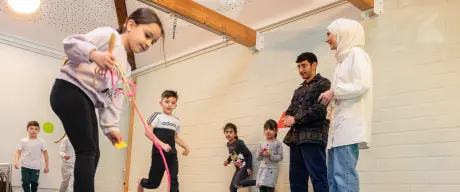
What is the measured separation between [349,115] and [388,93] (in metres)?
1.20

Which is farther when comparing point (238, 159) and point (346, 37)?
point (238, 159)

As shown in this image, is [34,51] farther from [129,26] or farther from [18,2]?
[129,26]

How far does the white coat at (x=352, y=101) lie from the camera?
2.31m

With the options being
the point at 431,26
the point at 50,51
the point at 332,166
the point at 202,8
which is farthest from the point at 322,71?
the point at 50,51

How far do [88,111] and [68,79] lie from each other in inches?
5.8

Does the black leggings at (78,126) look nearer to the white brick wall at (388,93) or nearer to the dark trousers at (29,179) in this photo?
the white brick wall at (388,93)

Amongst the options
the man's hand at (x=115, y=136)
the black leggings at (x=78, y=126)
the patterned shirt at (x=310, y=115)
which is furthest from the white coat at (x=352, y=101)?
the black leggings at (x=78, y=126)

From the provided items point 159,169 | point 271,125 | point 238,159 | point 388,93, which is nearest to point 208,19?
point 271,125

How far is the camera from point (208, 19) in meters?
4.27

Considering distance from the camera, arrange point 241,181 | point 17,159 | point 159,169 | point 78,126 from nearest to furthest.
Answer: point 78,126, point 159,169, point 241,181, point 17,159

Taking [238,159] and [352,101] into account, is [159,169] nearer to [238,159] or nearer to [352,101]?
[238,159]

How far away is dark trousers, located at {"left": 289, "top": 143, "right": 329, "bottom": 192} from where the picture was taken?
2.84 m

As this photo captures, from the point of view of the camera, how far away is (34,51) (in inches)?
237

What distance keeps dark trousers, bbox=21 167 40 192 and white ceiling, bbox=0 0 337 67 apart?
184 centimetres
